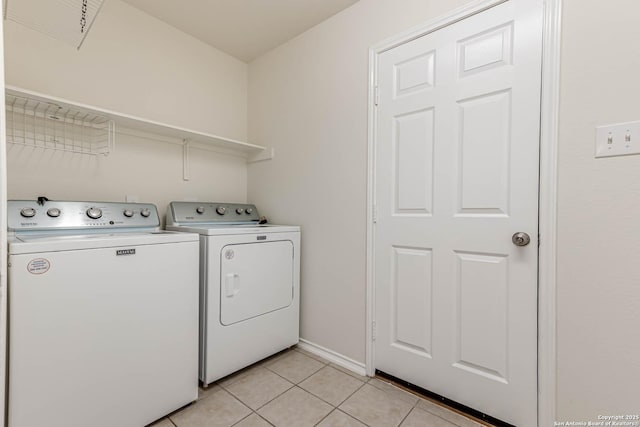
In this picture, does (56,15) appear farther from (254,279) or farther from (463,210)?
(463,210)

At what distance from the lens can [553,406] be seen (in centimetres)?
123

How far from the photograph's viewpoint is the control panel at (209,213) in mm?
1920

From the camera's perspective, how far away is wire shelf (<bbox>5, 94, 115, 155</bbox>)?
1518mm

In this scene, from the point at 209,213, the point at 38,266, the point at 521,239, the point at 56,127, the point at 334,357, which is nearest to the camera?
the point at 38,266

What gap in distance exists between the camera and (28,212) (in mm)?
1354

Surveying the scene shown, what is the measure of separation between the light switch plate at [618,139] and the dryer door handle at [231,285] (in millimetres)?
1825

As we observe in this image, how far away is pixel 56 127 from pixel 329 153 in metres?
Answer: 1.64

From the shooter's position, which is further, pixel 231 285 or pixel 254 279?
pixel 254 279

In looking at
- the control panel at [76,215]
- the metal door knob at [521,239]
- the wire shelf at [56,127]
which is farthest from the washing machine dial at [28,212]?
the metal door knob at [521,239]

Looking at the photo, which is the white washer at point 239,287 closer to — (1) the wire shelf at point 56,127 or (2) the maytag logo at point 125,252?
(2) the maytag logo at point 125,252

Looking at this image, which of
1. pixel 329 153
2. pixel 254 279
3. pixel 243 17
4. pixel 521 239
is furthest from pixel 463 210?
pixel 243 17

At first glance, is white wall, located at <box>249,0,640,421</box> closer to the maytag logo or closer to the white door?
the white door

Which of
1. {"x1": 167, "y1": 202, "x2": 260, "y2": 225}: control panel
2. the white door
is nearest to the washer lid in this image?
{"x1": 167, "y1": 202, "x2": 260, "y2": 225}: control panel

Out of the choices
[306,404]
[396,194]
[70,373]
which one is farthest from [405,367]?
[70,373]
